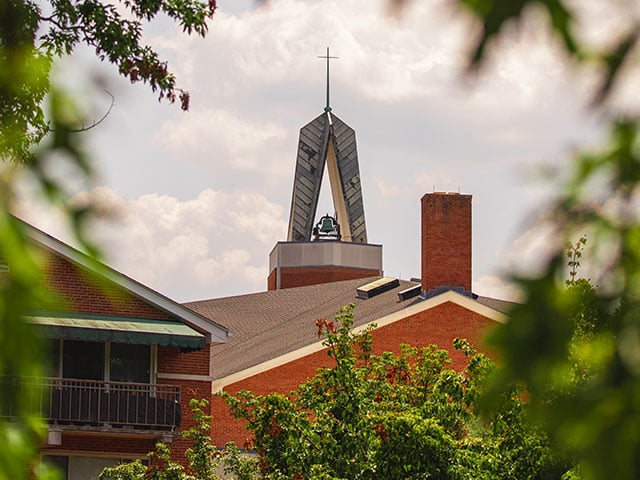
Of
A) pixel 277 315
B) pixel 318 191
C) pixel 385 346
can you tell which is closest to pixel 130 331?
pixel 385 346

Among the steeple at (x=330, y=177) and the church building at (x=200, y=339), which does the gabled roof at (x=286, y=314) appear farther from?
the steeple at (x=330, y=177)

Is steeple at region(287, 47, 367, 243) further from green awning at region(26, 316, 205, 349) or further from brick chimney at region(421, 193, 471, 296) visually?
green awning at region(26, 316, 205, 349)

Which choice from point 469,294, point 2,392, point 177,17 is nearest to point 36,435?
point 2,392

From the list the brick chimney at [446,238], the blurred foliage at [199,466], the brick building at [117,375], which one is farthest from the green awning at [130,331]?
the brick chimney at [446,238]

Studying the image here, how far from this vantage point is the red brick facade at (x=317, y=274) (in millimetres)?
66625

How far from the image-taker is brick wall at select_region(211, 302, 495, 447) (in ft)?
117

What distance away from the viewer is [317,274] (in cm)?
6706

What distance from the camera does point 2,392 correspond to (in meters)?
1.96

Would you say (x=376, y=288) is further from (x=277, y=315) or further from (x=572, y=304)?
(x=572, y=304)

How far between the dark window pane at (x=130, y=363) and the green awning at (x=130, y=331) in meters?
0.80

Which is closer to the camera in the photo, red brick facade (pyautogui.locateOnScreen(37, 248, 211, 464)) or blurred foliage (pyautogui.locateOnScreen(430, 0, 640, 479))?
blurred foliage (pyautogui.locateOnScreen(430, 0, 640, 479))

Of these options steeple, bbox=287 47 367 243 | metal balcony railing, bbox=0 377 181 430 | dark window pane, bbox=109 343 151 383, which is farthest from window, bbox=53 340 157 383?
steeple, bbox=287 47 367 243

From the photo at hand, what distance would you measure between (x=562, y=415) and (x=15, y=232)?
706 mm

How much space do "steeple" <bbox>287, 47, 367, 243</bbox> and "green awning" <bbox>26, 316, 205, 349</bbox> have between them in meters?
41.1
